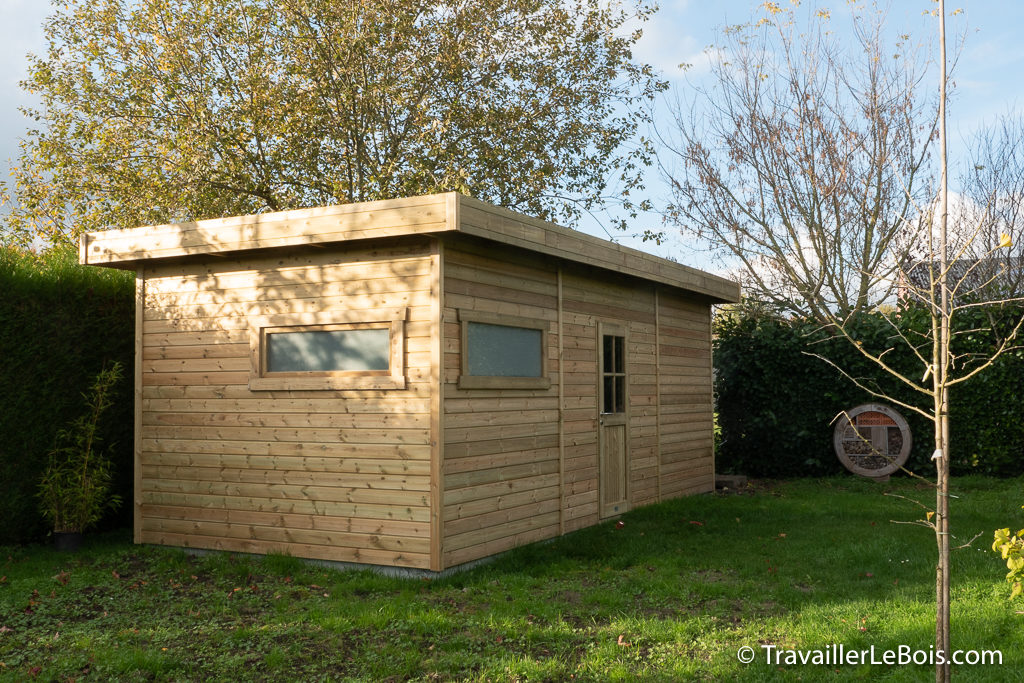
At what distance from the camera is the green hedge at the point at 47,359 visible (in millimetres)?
7531

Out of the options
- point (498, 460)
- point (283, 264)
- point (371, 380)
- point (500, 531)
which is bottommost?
point (500, 531)

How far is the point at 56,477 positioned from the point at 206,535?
152cm

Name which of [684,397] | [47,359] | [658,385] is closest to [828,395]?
[684,397]

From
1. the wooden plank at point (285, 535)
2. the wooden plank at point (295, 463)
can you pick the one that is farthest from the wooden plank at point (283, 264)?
the wooden plank at point (285, 535)

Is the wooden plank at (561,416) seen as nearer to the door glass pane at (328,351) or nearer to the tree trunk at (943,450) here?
the door glass pane at (328,351)

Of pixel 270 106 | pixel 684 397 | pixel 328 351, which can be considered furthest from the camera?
pixel 270 106

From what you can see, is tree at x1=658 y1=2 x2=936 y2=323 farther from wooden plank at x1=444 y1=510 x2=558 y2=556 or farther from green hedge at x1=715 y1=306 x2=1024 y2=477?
wooden plank at x1=444 y1=510 x2=558 y2=556

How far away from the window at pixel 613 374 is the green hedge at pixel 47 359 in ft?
15.9

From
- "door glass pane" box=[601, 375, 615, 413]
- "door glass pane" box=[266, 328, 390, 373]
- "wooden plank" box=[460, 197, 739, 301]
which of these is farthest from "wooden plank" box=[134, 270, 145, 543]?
"door glass pane" box=[601, 375, 615, 413]

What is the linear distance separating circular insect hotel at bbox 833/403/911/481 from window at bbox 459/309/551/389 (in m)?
6.14

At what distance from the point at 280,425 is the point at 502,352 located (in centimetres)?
197

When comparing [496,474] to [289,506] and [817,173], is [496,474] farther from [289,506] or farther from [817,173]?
[817,173]

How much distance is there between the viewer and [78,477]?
25.2 feet

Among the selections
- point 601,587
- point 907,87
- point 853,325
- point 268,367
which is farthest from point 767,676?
point 907,87
